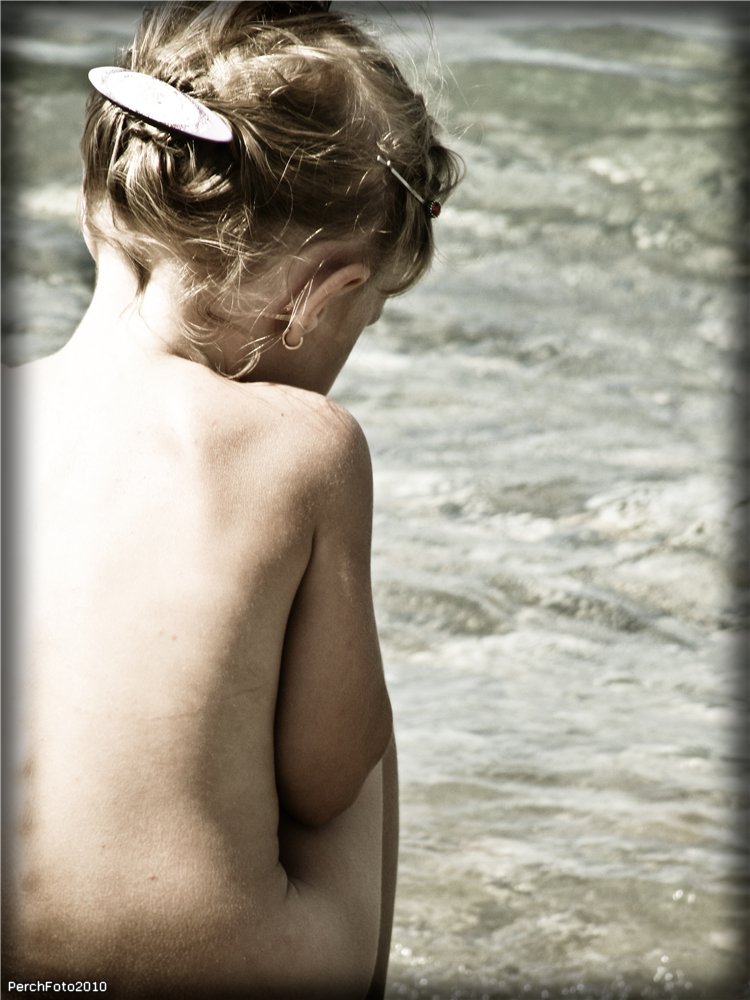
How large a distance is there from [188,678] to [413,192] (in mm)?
578

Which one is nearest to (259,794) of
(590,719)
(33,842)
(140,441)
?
(33,842)

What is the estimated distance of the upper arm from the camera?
4.04 ft

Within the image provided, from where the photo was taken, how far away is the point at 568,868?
1.83 m

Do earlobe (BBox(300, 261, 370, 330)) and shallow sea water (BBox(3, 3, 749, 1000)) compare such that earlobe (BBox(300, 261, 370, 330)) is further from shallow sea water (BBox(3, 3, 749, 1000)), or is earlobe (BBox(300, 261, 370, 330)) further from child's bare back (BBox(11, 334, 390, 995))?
shallow sea water (BBox(3, 3, 749, 1000))

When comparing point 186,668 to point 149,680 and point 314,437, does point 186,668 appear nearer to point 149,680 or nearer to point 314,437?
point 149,680

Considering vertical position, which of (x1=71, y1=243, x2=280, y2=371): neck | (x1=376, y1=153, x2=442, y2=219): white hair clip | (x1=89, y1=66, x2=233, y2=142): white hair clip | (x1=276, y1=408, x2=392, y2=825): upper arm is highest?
(x1=89, y1=66, x2=233, y2=142): white hair clip

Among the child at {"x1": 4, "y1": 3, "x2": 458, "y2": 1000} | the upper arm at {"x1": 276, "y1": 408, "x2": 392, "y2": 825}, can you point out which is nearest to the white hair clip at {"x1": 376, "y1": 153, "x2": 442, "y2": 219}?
the child at {"x1": 4, "y1": 3, "x2": 458, "y2": 1000}

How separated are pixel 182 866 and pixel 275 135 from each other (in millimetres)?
652

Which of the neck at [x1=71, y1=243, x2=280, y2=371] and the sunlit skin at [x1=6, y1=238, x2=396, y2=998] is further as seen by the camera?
the neck at [x1=71, y1=243, x2=280, y2=371]

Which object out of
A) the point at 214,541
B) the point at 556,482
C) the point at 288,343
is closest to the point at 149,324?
the point at 288,343

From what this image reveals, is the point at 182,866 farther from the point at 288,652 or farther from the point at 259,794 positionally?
the point at 288,652

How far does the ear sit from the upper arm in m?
0.14

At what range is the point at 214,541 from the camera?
116 cm

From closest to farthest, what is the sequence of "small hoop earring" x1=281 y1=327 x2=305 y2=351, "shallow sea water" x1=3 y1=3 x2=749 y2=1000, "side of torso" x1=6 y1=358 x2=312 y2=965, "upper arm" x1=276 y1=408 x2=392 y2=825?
1. "side of torso" x1=6 y1=358 x2=312 y2=965
2. "upper arm" x1=276 y1=408 x2=392 y2=825
3. "small hoop earring" x1=281 y1=327 x2=305 y2=351
4. "shallow sea water" x1=3 y1=3 x2=749 y2=1000
